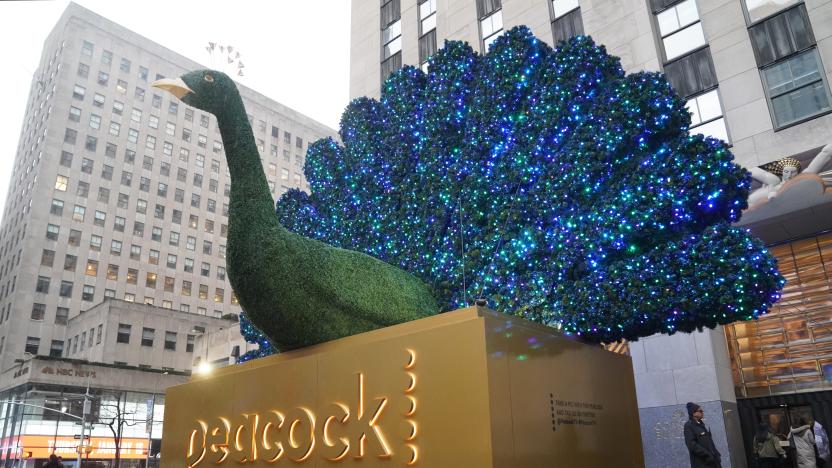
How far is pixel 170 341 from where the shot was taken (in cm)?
5459

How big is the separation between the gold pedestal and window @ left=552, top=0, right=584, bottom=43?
1414 cm

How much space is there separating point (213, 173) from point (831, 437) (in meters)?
66.6

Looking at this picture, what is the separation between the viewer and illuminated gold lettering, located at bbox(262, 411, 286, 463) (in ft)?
26.6

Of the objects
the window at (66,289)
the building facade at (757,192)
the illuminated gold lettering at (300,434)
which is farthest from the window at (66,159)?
the illuminated gold lettering at (300,434)

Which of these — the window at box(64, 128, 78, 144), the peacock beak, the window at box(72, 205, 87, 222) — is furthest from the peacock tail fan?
the window at box(64, 128, 78, 144)

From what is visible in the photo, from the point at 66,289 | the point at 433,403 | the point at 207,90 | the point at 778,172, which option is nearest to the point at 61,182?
the point at 66,289

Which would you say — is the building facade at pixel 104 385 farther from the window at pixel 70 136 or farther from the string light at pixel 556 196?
the string light at pixel 556 196

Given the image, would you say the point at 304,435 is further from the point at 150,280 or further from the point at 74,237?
the point at 150,280

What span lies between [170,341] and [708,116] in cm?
4995

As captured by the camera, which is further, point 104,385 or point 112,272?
point 112,272

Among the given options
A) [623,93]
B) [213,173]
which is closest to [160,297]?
[213,173]

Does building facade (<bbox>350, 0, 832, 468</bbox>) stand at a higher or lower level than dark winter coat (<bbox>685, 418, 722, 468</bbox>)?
higher

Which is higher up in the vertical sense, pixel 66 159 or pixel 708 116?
pixel 66 159

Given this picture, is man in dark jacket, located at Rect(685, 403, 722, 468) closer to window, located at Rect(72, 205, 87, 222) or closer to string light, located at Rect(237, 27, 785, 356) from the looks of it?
string light, located at Rect(237, 27, 785, 356)
